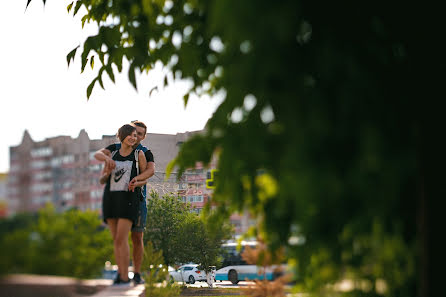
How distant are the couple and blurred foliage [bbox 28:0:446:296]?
2730mm

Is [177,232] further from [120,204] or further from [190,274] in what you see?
[120,204]

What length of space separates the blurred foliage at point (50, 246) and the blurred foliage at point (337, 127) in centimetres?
144

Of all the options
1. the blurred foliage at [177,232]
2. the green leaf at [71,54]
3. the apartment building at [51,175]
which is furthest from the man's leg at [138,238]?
the blurred foliage at [177,232]

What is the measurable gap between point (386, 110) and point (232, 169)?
628mm

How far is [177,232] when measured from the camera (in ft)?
40.5

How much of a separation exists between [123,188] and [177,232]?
719 centimetres

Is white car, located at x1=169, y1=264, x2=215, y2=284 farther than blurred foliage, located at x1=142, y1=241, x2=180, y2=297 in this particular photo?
Yes

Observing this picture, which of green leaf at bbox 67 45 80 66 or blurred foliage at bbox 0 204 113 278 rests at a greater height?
green leaf at bbox 67 45 80 66

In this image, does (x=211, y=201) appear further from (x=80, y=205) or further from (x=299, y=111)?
(x=80, y=205)

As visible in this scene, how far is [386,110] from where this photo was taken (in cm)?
206

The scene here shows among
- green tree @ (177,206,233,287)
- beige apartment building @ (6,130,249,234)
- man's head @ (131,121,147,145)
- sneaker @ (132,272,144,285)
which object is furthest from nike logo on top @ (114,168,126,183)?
green tree @ (177,206,233,287)

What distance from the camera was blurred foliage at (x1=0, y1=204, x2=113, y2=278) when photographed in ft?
11.3

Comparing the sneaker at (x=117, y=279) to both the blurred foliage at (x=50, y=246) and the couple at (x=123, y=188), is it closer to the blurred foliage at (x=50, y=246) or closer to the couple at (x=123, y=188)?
the couple at (x=123, y=188)

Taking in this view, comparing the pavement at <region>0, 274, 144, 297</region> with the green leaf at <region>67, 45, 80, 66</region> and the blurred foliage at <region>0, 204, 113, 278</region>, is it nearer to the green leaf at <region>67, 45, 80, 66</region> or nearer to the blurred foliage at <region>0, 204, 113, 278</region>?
the blurred foliage at <region>0, 204, 113, 278</region>
